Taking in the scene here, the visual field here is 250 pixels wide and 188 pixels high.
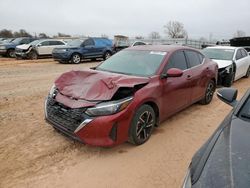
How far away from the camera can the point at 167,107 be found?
4922mm

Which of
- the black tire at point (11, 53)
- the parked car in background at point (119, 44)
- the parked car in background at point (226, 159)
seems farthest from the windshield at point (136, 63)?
the black tire at point (11, 53)

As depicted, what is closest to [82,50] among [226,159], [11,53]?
[11,53]

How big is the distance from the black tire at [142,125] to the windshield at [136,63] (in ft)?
2.44

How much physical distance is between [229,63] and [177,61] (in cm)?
466

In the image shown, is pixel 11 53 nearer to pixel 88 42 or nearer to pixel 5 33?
pixel 88 42

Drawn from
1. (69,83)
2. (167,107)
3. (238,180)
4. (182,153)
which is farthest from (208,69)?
(238,180)

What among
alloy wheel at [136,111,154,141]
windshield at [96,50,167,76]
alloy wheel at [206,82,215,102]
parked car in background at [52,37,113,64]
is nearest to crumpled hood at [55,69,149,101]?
windshield at [96,50,167,76]

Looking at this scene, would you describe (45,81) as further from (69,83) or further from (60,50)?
(60,50)

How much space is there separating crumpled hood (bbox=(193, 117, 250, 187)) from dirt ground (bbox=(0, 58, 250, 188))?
4.19ft

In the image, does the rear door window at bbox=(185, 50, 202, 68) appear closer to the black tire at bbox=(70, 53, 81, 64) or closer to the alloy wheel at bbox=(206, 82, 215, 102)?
the alloy wheel at bbox=(206, 82, 215, 102)

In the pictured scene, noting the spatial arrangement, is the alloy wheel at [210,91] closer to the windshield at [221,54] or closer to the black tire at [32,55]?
the windshield at [221,54]

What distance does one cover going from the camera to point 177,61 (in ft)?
17.7

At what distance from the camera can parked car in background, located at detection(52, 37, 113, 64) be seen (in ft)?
55.5

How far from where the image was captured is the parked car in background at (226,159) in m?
1.83
